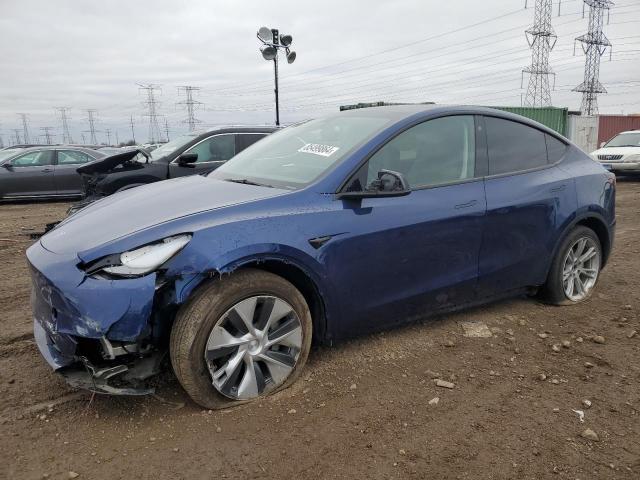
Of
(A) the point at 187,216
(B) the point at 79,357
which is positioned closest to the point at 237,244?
(A) the point at 187,216

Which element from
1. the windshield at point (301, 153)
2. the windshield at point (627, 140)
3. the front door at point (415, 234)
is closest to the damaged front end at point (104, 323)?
the front door at point (415, 234)

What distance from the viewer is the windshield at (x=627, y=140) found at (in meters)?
15.1

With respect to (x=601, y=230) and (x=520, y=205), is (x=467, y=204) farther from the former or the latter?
(x=601, y=230)

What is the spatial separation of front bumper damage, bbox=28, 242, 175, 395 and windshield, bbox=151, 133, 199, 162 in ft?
18.4

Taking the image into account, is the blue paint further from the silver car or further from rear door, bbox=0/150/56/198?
rear door, bbox=0/150/56/198

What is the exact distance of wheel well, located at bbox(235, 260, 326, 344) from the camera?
269cm

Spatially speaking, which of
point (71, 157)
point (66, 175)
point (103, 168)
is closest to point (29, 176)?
point (66, 175)

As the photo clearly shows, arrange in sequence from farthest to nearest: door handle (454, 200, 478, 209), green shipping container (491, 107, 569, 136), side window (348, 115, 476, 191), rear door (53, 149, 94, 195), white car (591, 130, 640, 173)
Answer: green shipping container (491, 107, 569, 136)
white car (591, 130, 640, 173)
rear door (53, 149, 94, 195)
door handle (454, 200, 478, 209)
side window (348, 115, 476, 191)

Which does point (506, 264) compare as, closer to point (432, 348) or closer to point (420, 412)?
point (432, 348)

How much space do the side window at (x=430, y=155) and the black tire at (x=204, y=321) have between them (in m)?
0.80

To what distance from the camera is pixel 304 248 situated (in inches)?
106

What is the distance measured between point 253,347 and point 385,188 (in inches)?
44.6

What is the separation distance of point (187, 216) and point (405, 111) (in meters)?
1.68

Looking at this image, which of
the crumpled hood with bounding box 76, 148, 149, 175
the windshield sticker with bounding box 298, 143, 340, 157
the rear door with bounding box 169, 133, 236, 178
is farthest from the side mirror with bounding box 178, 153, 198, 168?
the windshield sticker with bounding box 298, 143, 340, 157
